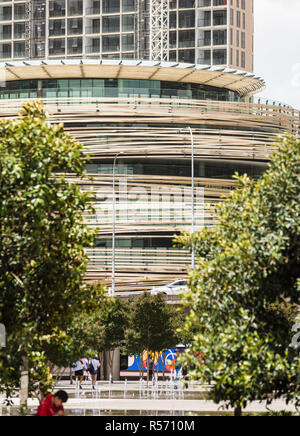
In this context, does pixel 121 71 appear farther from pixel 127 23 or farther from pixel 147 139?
pixel 127 23

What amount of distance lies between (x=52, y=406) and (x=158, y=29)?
101 metres

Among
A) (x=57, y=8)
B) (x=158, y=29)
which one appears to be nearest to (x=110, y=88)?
(x=158, y=29)

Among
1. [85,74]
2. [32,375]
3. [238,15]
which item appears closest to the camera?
[32,375]

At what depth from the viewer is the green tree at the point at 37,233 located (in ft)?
51.4

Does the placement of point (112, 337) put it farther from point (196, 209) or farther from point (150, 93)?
point (150, 93)

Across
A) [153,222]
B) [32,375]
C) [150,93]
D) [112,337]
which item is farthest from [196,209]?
[32,375]

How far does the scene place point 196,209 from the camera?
74062 mm

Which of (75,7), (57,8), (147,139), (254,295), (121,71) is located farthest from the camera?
(57,8)

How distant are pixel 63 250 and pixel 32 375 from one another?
377 cm

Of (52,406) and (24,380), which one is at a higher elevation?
(24,380)

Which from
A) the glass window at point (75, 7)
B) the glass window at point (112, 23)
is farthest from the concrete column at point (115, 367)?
the glass window at point (75, 7)

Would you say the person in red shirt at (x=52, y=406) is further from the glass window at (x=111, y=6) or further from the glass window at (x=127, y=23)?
the glass window at (x=111, y=6)

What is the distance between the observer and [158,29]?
112750 millimetres

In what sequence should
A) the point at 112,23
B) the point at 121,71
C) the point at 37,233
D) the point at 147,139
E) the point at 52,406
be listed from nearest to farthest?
the point at 37,233
the point at 52,406
the point at 147,139
the point at 121,71
the point at 112,23
